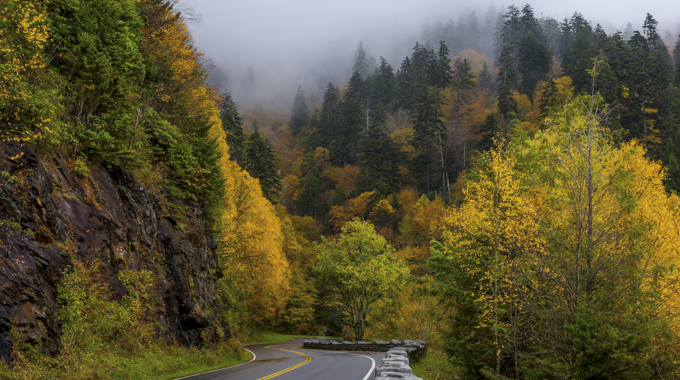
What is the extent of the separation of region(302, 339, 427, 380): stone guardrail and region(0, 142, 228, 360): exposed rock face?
290 inches

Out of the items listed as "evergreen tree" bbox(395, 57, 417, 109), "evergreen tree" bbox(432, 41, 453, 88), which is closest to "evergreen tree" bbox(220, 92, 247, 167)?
"evergreen tree" bbox(432, 41, 453, 88)

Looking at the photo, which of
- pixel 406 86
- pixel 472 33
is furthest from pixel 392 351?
pixel 472 33

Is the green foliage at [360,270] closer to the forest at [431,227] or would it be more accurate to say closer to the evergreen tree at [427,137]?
the forest at [431,227]

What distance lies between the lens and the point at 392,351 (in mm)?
13023

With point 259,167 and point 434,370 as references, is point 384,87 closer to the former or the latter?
point 259,167

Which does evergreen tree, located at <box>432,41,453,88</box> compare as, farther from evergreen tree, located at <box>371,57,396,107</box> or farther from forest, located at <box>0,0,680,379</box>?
forest, located at <box>0,0,680,379</box>

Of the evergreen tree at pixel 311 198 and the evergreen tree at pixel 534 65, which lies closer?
the evergreen tree at pixel 311 198

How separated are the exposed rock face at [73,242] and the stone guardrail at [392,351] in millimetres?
7370

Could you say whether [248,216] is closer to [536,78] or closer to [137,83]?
[137,83]

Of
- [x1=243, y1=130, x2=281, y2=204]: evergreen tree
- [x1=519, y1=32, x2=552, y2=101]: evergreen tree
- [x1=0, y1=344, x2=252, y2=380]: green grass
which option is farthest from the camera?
[x1=519, y1=32, x2=552, y2=101]: evergreen tree

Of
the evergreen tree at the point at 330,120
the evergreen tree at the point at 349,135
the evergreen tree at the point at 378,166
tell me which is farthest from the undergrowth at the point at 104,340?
the evergreen tree at the point at 330,120

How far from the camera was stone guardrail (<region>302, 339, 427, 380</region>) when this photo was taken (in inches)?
309

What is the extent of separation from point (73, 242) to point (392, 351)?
10120 mm

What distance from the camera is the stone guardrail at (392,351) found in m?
7.86
